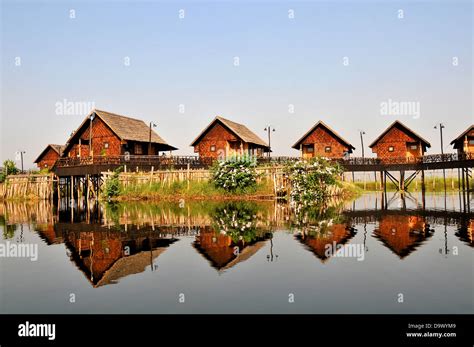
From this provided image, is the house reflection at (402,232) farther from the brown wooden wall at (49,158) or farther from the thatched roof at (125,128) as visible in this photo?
the brown wooden wall at (49,158)

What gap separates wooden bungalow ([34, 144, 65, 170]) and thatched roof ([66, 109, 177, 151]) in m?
20.3

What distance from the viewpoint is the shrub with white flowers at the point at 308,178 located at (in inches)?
1125

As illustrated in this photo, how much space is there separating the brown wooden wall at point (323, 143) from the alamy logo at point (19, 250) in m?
36.1

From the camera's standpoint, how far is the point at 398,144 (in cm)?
4697

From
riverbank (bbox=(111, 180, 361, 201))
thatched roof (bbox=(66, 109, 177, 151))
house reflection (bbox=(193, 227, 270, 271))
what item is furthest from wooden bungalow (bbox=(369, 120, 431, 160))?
house reflection (bbox=(193, 227, 270, 271))

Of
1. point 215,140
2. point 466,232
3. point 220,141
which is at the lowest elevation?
point 466,232

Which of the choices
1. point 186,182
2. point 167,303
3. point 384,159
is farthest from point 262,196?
point 167,303

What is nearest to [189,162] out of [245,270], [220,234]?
[220,234]

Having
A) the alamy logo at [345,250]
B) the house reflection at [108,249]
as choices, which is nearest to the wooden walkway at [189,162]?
the house reflection at [108,249]

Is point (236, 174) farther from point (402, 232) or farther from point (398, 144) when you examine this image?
point (398, 144)

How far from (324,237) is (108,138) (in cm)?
3289

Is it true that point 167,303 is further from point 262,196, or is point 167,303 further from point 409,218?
point 262,196

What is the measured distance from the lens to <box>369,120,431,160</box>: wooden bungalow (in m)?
46.7
